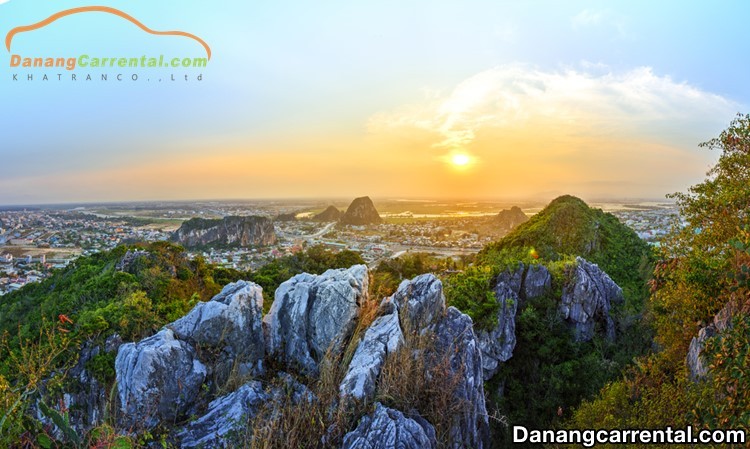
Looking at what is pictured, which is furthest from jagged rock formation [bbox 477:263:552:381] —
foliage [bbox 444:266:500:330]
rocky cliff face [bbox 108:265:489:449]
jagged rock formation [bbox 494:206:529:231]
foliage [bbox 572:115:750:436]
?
jagged rock formation [bbox 494:206:529:231]

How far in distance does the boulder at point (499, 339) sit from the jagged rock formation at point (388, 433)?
700cm

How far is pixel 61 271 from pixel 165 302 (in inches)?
509

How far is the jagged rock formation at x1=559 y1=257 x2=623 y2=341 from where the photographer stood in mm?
13867

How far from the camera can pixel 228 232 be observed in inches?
1475

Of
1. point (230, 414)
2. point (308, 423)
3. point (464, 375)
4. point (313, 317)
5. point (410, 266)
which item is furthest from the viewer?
point (410, 266)

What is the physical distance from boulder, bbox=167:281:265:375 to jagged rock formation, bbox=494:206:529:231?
1263 inches

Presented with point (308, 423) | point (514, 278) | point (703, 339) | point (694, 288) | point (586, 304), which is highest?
point (694, 288)

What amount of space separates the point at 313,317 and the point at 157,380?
293 cm

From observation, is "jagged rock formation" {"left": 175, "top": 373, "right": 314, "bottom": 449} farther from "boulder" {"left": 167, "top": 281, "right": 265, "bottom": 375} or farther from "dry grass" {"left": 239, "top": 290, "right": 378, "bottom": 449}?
"boulder" {"left": 167, "top": 281, "right": 265, "bottom": 375}

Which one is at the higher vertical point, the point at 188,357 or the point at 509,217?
the point at 509,217

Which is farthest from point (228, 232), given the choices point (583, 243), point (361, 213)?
point (583, 243)

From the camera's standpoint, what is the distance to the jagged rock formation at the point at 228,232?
35.2 metres

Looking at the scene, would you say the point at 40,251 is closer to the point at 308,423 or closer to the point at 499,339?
the point at 308,423

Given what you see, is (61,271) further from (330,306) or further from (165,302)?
(330,306)
